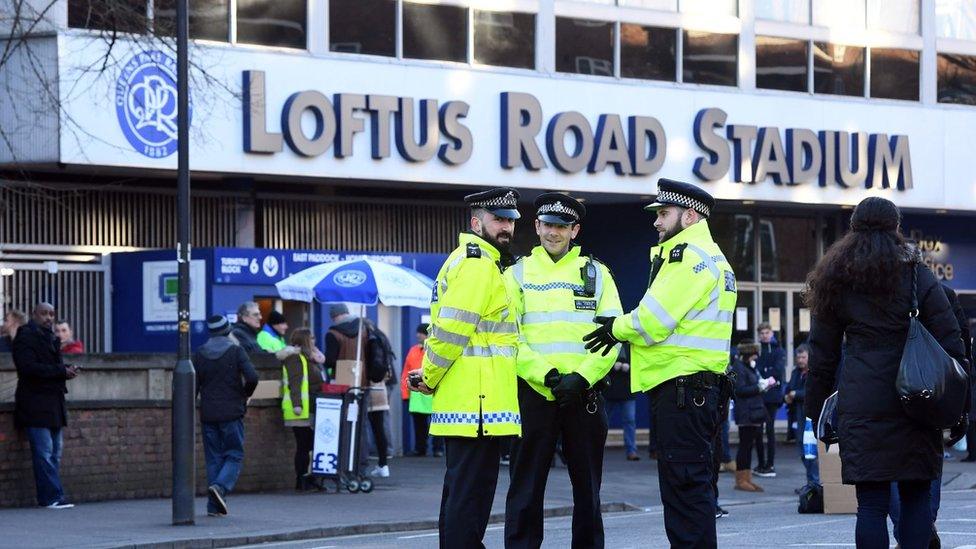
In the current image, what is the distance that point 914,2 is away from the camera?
29.9 metres

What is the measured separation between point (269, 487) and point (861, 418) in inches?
474

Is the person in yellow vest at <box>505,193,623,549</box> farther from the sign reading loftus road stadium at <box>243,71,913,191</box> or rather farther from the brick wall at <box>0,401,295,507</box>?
the sign reading loftus road stadium at <box>243,71,913,191</box>

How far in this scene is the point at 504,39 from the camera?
1006 inches

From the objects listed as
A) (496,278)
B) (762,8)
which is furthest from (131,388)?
(762,8)

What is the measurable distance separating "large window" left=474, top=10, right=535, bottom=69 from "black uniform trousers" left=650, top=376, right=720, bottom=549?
16639 mm

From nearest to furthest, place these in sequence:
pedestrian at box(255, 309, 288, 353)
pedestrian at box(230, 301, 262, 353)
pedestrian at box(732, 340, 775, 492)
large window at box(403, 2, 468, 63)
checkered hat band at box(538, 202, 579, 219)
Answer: checkered hat band at box(538, 202, 579, 219) → pedestrian at box(230, 301, 262, 353) → pedestrian at box(732, 340, 775, 492) → pedestrian at box(255, 309, 288, 353) → large window at box(403, 2, 468, 63)

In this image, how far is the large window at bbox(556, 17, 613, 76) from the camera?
2614cm

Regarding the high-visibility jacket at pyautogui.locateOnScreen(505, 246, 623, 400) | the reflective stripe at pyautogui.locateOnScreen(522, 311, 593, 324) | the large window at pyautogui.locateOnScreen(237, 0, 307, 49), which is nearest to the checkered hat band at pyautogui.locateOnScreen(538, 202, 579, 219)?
the high-visibility jacket at pyautogui.locateOnScreen(505, 246, 623, 400)

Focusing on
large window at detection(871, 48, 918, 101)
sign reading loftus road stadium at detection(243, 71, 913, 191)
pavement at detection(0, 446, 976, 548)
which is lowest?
pavement at detection(0, 446, 976, 548)

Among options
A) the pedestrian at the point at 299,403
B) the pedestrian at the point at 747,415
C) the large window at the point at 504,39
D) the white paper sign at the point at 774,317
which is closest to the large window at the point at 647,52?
the large window at the point at 504,39

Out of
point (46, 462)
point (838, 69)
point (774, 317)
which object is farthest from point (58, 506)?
point (838, 69)

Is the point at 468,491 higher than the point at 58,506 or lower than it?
higher

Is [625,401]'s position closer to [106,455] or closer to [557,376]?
[106,455]

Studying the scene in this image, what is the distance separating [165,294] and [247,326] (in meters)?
4.68
